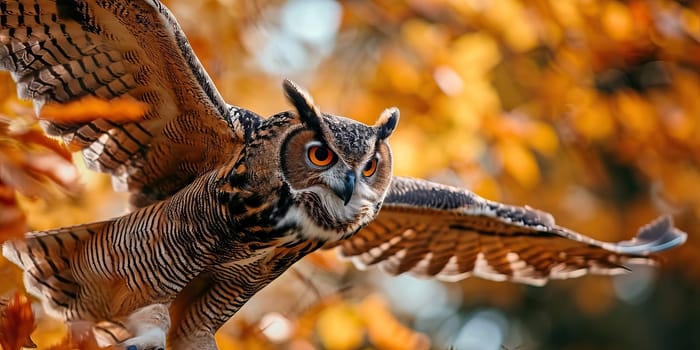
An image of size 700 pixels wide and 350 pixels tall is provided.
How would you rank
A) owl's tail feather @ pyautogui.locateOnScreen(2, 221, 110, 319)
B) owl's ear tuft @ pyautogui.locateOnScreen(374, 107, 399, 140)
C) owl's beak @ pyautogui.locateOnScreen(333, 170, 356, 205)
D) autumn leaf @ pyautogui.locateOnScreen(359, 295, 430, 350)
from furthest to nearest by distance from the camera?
1. autumn leaf @ pyautogui.locateOnScreen(359, 295, 430, 350)
2. owl's tail feather @ pyautogui.locateOnScreen(2, 221, 110, 319)
3. owl's ear tuft @ pyautogui.locateOnScreen(374, 107, 399, 140)
4. owl's beak @ pyautogui.locateOnScreen(333, 170, 356, 205)

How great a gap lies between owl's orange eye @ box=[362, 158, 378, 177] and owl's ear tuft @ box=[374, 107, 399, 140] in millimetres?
97

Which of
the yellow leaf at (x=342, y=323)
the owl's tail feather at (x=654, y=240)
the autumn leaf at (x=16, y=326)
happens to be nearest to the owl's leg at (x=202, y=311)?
the autumn leaf at (x=16, y=326)

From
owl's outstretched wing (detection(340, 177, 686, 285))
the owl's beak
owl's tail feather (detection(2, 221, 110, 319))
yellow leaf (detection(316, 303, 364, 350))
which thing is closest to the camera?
→ the owl's beak

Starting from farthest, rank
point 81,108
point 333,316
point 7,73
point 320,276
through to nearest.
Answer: point 320,276
point 333,316
point 7,73
point 81,108

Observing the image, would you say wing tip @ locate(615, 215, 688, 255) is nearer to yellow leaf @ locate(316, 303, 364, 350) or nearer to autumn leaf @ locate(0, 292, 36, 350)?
yellow leaf @ locate(316, 303, 364, 350)

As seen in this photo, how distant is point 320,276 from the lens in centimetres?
535

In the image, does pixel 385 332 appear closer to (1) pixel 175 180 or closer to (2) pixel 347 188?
(1) pixel 175 180

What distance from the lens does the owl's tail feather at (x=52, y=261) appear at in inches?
139

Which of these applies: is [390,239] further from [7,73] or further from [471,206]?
[7,73]

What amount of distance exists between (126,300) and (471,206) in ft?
4.82

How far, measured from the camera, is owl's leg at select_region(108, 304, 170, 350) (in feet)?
10.0

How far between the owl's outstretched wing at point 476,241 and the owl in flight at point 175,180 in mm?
27

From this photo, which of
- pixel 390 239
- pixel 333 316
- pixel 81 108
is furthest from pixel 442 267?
pixel 81 108

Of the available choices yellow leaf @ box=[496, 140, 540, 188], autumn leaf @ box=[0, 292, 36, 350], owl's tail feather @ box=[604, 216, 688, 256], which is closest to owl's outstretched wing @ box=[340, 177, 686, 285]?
owl's tail feather @ box=[604, 216, 688, 256]
